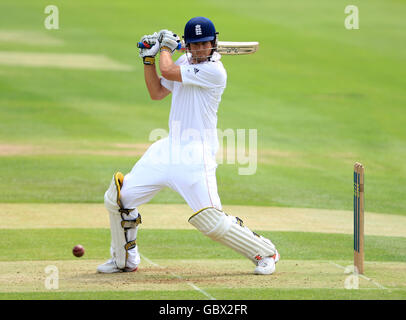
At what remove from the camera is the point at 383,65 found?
25.7 metres

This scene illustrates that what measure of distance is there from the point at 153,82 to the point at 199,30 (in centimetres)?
68

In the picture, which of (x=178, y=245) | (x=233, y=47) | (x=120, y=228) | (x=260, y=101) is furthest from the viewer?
(x=260, y=101)

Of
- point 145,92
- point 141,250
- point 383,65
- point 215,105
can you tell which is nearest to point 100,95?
point 145,92

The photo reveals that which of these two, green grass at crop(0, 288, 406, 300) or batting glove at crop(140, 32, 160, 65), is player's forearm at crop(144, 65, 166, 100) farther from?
green grass at crop(0, 288, 406, 300)

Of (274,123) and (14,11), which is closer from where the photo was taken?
(274,123)

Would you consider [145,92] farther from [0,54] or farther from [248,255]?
[248,255]

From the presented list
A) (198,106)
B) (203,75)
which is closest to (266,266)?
(198,106)

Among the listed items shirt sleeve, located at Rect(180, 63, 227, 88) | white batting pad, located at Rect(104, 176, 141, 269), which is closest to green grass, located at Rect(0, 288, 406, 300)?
white batting pad, located at Rect(104, 176, 141, 269)

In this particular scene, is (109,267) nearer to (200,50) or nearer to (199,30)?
(200,50)

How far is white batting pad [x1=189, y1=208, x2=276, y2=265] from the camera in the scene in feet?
23.0

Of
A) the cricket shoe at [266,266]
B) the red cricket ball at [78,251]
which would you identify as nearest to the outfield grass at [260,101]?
the red cricket ball at [78,251]

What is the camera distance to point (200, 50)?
23.9 feet

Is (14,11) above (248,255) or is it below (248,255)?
above
